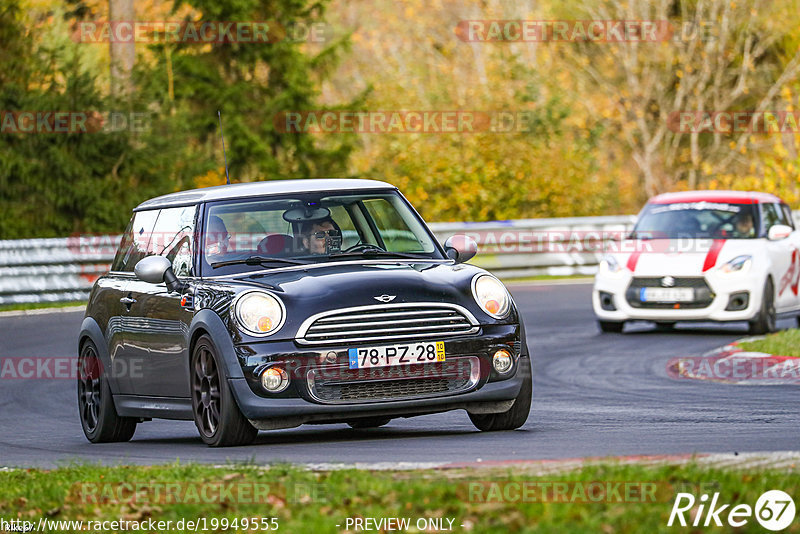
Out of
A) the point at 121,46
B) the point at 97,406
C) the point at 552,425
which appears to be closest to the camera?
the point at 552,425

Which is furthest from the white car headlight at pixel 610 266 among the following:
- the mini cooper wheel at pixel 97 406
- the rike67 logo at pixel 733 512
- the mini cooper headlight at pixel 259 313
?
the rike67 logo at pixel 733 512

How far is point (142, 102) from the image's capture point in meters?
28.7

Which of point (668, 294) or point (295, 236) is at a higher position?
point (295, 236)

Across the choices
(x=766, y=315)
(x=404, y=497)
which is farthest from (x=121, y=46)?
(x=404, y=497)

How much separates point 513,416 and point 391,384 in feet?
3.39

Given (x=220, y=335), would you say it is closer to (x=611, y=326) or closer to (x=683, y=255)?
(x=683, y=255)

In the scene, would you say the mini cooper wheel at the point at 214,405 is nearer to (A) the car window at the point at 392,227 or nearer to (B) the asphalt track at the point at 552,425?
(B) the asphalt track at the point at 552,425

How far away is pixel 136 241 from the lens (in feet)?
37.4

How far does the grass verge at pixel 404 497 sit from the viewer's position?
609 cm

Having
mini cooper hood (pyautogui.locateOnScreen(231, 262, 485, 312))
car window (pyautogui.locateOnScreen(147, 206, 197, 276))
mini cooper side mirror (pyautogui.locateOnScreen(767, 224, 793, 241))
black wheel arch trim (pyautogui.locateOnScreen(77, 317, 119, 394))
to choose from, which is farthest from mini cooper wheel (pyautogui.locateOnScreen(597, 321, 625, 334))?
mini cooper hood (pyautogui.locateOnScreen(231, 262, 485, 312))

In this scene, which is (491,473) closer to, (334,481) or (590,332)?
(334,481)

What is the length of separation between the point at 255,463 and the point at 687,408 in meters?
→ 4.52

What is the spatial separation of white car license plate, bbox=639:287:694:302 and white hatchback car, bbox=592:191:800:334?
0.04 ft

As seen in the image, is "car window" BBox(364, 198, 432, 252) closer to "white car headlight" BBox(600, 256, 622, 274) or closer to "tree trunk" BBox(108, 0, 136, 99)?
"white car headlight" BBox(600, 256, 622, 274)
